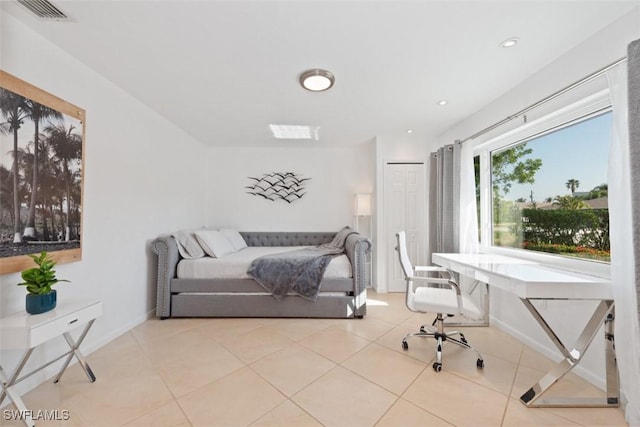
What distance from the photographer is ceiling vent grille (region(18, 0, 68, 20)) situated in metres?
1.39

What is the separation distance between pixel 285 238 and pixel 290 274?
5.15ft

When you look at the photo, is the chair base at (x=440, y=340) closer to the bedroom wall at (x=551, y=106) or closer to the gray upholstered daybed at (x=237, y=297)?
the bedroom wall at (x=551, y=106)

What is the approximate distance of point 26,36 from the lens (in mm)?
1597

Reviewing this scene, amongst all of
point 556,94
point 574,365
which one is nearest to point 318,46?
point 556,94

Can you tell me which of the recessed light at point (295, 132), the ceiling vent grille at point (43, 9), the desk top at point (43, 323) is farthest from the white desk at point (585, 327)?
the ceiling vent grille at point (43, 9)

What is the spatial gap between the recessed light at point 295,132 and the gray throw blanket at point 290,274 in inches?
68.8

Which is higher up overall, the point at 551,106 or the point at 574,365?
the point at 551,106

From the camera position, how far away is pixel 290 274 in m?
2.76

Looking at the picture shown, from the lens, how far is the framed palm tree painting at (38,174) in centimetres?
146

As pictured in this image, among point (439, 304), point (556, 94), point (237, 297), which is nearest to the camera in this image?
point (556, 94)

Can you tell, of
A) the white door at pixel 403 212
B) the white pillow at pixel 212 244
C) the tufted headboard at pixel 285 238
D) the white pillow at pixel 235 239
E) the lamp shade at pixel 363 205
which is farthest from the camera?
the tufted headboard at pixel 285 238

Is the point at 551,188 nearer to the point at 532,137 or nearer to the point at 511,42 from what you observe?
the point at 532,137

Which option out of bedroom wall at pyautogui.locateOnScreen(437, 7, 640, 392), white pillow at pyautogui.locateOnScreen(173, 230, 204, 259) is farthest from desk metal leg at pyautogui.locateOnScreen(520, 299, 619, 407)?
white pillow at pyautogui.locateOnScreen(173, 230, 204, 259)

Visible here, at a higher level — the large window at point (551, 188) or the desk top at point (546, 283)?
the large window at point (551, 188)
